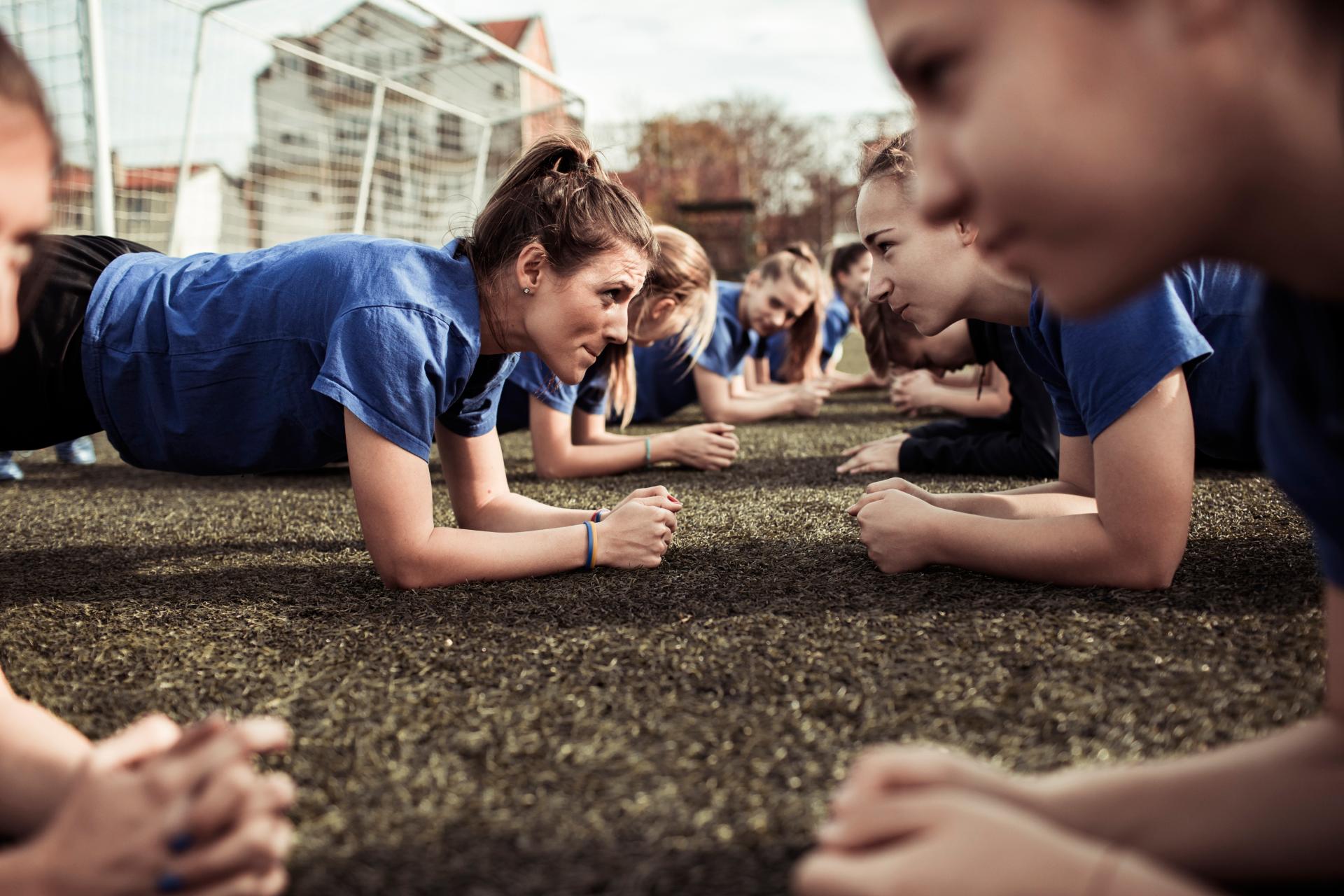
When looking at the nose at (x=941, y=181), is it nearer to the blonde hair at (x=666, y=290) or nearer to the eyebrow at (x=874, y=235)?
the eyebrow at (x=874, y=235)

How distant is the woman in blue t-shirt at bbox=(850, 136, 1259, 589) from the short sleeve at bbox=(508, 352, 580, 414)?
3.65 ft

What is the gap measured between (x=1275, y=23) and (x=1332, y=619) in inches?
16.9

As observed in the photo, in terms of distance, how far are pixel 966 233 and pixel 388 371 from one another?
0.92 metres

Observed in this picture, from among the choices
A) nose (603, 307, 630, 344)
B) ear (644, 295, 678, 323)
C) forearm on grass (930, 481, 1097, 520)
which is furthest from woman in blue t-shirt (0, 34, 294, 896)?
ear (644, 295, 678, 323)

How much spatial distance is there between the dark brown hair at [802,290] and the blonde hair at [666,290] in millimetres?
993

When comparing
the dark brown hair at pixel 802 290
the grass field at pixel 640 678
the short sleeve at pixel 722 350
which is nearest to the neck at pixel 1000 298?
the grass field at pixel 640 678

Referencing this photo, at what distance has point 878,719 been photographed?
3.02 feet

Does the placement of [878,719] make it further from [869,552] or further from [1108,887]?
[869,552]

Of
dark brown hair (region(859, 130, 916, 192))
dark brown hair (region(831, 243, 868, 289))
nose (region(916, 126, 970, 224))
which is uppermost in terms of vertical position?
dark brown hair (region(831, 243, 868, 289))

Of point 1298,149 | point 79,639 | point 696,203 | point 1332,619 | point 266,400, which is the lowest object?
point 79,639

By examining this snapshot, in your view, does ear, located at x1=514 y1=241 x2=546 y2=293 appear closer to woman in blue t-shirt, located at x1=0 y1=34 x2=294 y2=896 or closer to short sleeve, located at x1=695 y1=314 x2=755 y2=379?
woman in blue t-shirt, located at x1=0 y1=34 x2=294 y2=896

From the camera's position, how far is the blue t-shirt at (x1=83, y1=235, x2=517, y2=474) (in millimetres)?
1362

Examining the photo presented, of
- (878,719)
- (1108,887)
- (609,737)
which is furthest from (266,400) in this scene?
(1108,887)

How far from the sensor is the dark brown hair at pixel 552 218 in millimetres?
1535
